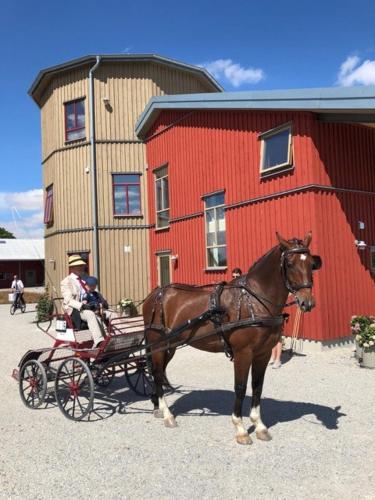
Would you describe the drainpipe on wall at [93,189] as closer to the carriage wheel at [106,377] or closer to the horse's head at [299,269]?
the carriage wheel at [106,377]

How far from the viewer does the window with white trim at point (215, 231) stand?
13.6 meters

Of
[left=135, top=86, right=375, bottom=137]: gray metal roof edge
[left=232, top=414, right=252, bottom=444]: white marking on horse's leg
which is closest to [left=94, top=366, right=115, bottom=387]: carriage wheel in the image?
[left=232, top=414, right=252, bottom=444]: white marking on horse's leg

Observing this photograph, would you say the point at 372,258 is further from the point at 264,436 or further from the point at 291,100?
the point at 264,436

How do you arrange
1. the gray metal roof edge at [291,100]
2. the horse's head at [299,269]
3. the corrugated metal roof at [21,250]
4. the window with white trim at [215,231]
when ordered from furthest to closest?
the corrugated metal roof at [21,250]
the window with white trim at [215,231]
the gray metal roof edge at [291,100]
the horse's head at [299,269]

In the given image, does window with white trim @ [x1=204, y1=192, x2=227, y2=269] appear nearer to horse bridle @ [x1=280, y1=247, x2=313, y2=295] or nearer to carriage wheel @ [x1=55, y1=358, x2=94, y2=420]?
carriage wheel @ [x1=55, y1=358, x2=94, y2=420]

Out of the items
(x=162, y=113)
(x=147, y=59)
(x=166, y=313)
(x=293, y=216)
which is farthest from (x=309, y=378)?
(x=147, y=59)

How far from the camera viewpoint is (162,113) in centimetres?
1692

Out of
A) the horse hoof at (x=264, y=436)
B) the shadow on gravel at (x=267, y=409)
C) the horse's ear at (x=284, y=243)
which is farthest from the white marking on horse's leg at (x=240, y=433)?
the horse's ear at (x=284, y=243)

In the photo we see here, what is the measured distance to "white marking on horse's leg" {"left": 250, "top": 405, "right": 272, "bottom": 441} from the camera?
5.43 meters

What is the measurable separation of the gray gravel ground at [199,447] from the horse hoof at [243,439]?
0.27 ft

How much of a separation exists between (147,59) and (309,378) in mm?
Answer: 14835

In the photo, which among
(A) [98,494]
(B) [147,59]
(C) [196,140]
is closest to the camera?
(A) [98,494]

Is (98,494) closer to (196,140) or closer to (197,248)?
(197,248)

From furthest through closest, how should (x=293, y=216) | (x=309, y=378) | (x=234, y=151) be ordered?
(x=234, y=151)
(x=293, y=216)
(x=309, y=378)
